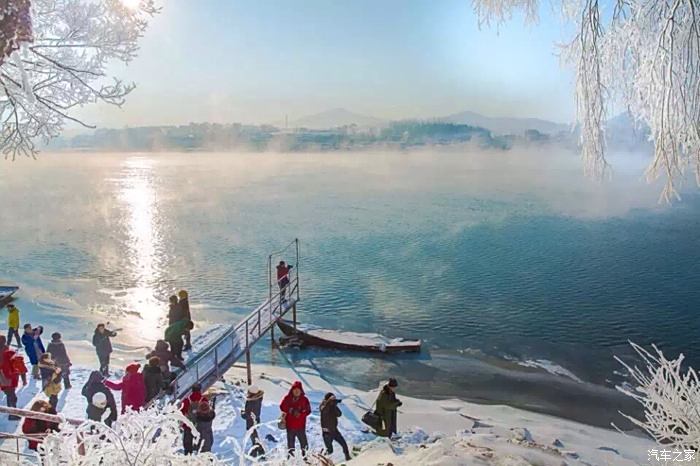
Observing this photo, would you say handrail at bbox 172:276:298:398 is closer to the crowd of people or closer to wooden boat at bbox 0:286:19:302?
the crowd of people

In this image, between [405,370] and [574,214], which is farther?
[574,214]

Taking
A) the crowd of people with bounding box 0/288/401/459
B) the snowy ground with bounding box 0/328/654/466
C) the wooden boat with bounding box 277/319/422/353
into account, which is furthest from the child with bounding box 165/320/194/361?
the wooden boat with bounding box 277/319/422/353

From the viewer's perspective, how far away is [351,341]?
18.0 m

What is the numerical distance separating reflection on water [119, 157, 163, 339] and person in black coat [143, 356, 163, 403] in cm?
1099

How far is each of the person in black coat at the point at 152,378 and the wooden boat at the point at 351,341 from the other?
920 cm

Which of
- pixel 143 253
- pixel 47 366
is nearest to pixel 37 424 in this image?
pixel 47 366

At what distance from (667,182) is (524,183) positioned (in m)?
87.7

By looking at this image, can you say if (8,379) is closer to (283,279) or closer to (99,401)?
(99,401)

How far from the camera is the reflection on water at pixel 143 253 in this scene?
74.7 ft

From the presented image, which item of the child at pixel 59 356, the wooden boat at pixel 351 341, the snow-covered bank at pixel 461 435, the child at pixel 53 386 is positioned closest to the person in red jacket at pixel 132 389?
the child at pixel 53 386

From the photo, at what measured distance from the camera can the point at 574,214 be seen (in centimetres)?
5247

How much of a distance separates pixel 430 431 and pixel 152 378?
17.2 feet

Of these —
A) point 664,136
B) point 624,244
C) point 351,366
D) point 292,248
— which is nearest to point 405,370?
point 351,366

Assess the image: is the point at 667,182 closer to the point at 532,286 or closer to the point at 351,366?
the point at 351,366
